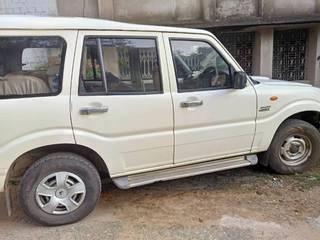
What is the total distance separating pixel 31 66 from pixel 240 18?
6609mm

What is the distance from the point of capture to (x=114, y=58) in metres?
3.61

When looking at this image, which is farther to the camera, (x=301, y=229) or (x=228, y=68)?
(x=228, y=68)

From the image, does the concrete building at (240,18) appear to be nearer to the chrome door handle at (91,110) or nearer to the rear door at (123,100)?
the rear door at (123,100)

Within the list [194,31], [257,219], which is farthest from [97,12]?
[257,219]

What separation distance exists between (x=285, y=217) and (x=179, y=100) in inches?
64.2

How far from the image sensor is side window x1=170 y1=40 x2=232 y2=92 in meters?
3.90

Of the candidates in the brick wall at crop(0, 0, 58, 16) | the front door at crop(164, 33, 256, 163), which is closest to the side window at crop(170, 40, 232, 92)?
the front door at crop(164, 33, 256, 163)

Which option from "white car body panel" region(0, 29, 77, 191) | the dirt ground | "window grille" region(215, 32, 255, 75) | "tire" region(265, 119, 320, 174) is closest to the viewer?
"white car body panel" region(0, 29, 77, 191)

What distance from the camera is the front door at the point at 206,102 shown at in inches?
152

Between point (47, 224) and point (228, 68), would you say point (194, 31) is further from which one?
point (47, 224)

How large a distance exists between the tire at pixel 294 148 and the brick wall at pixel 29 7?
623cm

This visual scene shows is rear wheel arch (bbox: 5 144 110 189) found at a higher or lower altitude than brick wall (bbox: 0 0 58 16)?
lower

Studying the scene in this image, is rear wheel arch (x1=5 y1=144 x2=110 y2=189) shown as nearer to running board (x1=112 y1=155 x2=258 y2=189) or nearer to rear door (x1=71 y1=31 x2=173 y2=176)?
rear door (x1=71 y1=31 x2=173 y2=176)

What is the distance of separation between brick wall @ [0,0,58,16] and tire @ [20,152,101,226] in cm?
586
